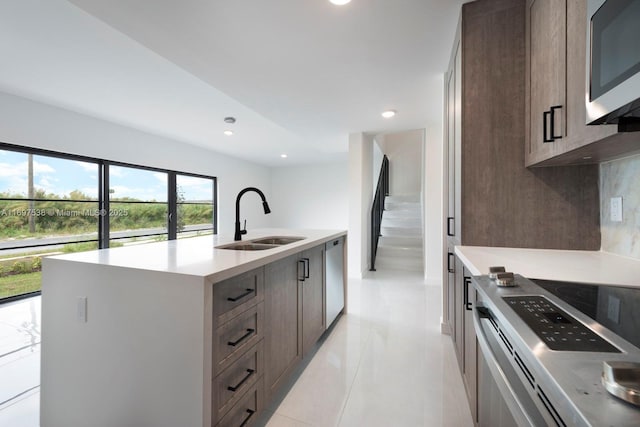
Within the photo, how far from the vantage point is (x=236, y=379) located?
1.29m

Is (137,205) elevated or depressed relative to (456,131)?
depressed

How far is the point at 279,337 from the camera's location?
1.69 meters

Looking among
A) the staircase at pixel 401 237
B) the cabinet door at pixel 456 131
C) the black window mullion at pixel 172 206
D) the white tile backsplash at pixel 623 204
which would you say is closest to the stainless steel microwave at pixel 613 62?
the white tile backsplash at pixel 623 204

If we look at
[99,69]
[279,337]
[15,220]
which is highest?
[99,69]

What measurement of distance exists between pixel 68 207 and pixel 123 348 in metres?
4.22

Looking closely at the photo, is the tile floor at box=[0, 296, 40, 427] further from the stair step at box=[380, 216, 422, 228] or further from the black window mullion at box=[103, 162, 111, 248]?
the stair step at box=[380, 216, 422, 228]

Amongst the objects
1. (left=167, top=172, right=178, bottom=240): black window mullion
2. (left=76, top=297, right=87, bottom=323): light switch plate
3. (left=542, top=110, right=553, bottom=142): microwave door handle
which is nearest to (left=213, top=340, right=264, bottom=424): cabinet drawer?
(left=76, top=297, right=87, bottom=323): light switch plate

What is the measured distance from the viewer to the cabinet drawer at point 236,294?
3.85ft

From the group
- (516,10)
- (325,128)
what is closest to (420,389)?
(516,10)

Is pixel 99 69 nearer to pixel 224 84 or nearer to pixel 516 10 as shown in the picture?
pixel 224 84

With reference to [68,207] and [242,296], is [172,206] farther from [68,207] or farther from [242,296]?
[242,296]

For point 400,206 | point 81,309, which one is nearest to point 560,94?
point 81,309

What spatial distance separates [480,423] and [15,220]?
5.38 meters

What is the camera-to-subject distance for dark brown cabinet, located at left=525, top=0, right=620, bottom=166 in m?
1.08
